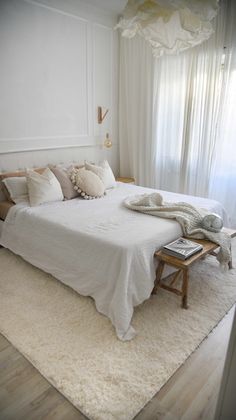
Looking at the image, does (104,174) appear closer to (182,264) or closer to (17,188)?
(17,188)

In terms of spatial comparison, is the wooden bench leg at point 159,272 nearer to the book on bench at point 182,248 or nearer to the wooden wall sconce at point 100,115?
the book on bench at point 182,248

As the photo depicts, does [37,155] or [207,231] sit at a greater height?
[37,155]

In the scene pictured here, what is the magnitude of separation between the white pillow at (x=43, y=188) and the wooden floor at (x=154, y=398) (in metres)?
1.51

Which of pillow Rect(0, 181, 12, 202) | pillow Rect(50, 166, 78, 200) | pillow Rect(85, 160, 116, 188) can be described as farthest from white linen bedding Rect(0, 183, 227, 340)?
pillow Rect(85, 160, 116, 188)

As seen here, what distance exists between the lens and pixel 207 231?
91.7 inches

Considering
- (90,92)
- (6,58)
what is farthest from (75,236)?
(90,92)

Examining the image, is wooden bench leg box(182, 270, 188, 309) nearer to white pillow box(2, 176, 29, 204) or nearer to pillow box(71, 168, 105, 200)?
pillow box(71, 168, 105, 200)

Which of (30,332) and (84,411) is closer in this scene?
(84,411)

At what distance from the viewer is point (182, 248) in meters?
2.07

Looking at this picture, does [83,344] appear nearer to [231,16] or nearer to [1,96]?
[1,96]

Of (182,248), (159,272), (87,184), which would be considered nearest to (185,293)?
(159,272)

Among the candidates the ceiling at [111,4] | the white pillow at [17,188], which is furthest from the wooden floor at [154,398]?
the ceiling at [111,4]

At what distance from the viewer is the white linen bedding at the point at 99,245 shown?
1.89 metres

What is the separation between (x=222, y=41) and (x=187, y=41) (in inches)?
58.4
